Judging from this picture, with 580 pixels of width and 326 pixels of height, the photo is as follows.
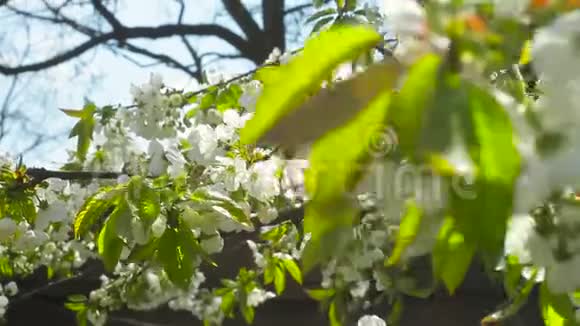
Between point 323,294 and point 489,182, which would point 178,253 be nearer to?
point 323,294

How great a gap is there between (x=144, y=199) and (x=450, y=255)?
2.18ft

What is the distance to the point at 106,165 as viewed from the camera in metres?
2.01

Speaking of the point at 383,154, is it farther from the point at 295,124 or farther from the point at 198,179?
the point at 198,179

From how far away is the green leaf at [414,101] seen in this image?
386 mm

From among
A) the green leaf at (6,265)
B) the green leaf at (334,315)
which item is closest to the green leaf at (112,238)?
the green leaf at (334,315)

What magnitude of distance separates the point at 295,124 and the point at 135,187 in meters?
0.76

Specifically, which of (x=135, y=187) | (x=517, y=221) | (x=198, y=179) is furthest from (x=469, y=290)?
(x=517, y=221)

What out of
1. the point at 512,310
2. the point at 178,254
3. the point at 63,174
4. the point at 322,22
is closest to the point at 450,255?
the point at 512,310

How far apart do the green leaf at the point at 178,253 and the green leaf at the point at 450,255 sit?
1.94ft

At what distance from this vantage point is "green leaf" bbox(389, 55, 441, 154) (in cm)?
39

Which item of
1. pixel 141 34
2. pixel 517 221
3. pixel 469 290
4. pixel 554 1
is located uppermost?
pixel 141 34

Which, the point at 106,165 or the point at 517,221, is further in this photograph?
the point at 106,165

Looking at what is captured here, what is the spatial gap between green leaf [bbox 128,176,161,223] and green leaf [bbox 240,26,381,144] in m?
0.70

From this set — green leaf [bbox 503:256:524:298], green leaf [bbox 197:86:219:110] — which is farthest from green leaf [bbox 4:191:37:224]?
green leaf [bbox 503:256:524:298]
